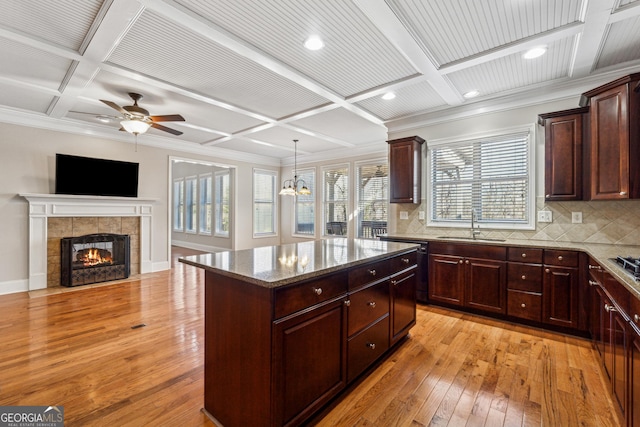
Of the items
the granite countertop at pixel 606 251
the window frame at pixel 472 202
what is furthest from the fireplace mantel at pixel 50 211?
the window frame at pixel 472 202

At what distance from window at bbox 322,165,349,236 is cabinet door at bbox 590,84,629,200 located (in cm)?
459

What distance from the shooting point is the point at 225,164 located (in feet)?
23.6

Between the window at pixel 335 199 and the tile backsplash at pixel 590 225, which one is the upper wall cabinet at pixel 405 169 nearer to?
the tile backsplash at pixel 590 225

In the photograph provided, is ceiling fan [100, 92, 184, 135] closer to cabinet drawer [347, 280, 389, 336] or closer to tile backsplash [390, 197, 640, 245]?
cabinet drawer [347, 280, 389, 336]

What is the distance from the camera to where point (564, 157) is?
125 inches

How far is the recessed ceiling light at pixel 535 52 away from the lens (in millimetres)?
2664

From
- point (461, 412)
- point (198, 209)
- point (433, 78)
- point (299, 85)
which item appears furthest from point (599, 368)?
point (198, 209)

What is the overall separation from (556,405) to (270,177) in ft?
24.4

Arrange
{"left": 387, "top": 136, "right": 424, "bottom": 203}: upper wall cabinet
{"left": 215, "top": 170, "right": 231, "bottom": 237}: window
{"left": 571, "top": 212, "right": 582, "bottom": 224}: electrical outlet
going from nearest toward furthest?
{"left": 571, "top": 212, "right": 582, "bottom": 224}: electrical outlet
{"left": 387, "top": 136, "right": 424, "bottom": 203}: upper wall cabinet
{"left": 215, "top": 170, "right": 231, "bottom": 237}: window

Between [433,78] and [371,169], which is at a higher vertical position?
[433,78]

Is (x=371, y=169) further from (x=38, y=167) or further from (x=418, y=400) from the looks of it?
(x=38, y=167)

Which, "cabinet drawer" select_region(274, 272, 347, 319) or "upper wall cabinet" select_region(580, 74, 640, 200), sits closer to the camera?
"cabinet drawer" select_region(274, 272, 347, 319)

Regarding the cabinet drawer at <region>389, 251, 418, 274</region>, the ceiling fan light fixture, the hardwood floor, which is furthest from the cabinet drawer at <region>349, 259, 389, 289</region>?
the ceiling fan light fixture

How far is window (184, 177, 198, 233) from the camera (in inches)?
377
